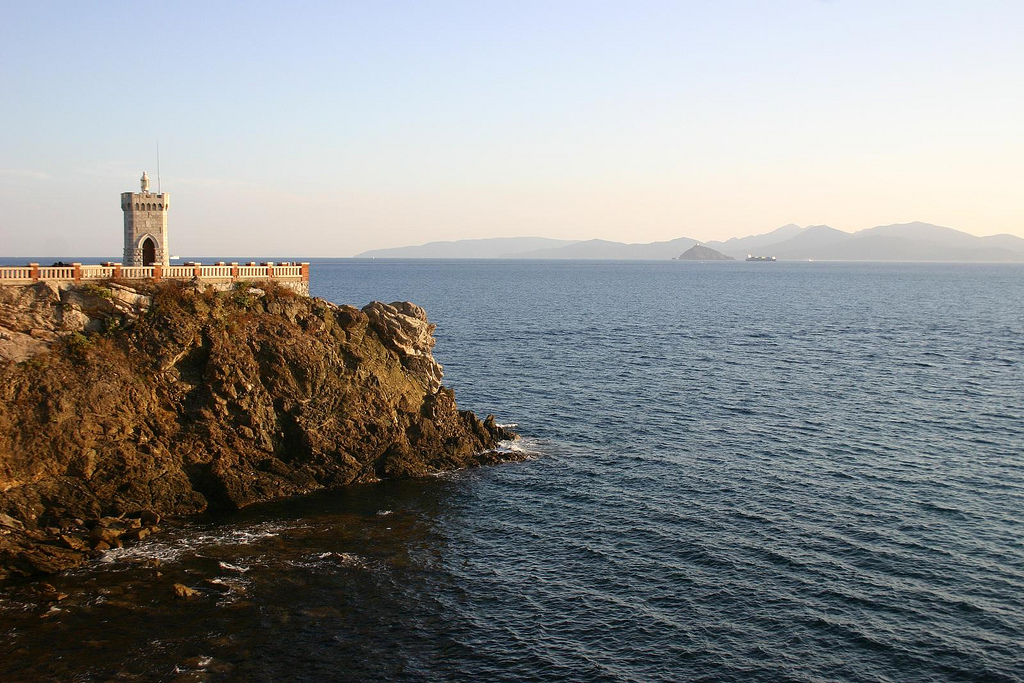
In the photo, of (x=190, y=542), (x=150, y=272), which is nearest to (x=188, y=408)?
(x=190, y=542)

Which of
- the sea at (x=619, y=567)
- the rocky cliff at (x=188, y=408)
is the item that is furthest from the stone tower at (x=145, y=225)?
the sea at (x=619, y=567)

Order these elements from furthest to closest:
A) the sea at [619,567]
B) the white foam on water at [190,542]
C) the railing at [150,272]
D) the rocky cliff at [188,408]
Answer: the railing at [150,272]
the rocky cliff at [188,408]
the white foam on water at [190,542]
the sea at [619,567]

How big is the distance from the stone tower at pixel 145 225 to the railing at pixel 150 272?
651cm

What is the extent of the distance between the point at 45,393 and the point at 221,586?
53.9ft

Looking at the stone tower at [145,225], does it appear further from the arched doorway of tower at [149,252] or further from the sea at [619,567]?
the sea at [619,567]

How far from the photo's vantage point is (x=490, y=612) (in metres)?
37.2

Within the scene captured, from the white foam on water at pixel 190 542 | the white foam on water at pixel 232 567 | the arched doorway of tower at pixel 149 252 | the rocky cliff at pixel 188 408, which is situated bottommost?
the white foam on water at pixel 232 567

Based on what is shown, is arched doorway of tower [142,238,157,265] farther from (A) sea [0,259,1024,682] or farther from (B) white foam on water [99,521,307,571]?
(B) white foam on water [99,521,307,571]

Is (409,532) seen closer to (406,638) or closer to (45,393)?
(406,638)

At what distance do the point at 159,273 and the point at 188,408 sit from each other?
32.6 feet

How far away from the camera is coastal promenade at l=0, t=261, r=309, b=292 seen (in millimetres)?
48531

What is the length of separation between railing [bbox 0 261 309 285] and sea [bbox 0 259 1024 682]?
54.8 ft

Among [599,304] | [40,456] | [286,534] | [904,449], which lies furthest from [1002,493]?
[599,304]

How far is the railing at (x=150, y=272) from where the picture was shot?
159 ft
